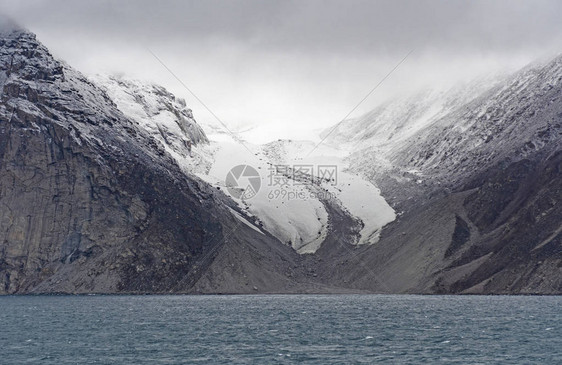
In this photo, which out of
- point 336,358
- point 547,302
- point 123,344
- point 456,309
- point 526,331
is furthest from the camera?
point 547,302

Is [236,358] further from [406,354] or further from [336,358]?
[406,354]

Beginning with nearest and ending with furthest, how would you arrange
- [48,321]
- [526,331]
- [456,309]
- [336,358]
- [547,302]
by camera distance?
[336,358]
[526,331]
[48,321]
[456,309]
[547,302]

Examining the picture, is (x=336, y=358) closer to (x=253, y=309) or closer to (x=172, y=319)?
(x=172, y=319)

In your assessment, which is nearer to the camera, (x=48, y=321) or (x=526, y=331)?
(x=526, y=331)

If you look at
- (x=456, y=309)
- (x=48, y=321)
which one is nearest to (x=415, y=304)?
(x=456, y=309)

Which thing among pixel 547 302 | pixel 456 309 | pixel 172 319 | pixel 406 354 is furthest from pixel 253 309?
pixel 406 354

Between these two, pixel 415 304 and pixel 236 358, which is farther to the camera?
pixel 415 304
